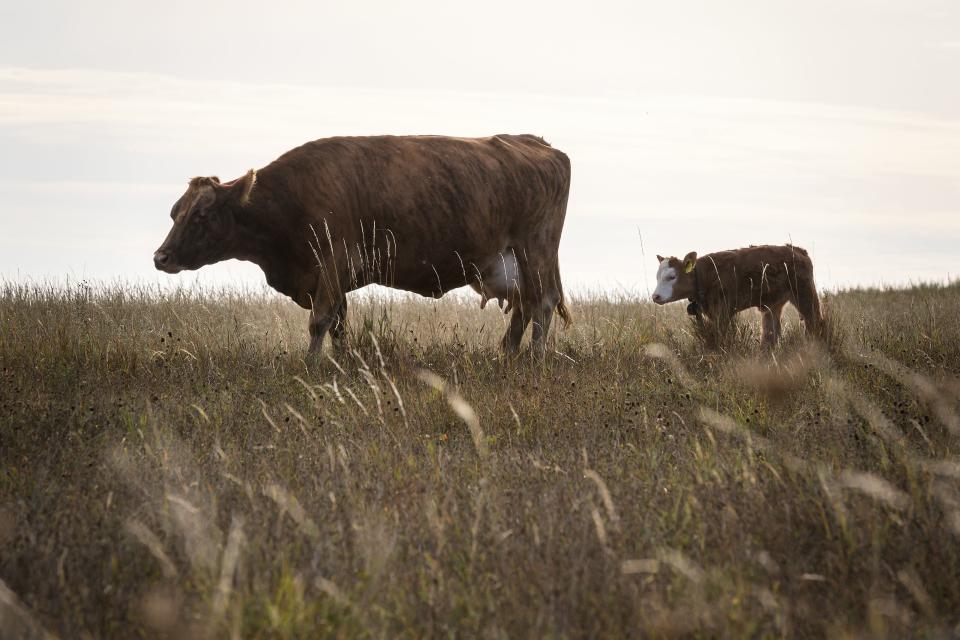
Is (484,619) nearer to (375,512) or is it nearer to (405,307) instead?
(375,512)

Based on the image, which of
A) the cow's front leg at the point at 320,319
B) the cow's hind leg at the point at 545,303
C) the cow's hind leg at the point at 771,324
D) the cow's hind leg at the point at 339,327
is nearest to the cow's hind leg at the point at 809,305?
the cow's hind leg at the point at 771,324

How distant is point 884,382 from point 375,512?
4.41 m

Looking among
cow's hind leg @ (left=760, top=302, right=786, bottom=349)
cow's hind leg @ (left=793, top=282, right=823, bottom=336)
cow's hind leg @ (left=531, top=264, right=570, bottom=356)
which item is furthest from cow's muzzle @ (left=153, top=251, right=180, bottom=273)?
cow's hind leg @ (left=793, top=282, right=823, bottom=336)

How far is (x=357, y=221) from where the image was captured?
8234 mm

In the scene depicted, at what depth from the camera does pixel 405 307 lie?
14.7 metres

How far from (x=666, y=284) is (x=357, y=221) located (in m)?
3.72

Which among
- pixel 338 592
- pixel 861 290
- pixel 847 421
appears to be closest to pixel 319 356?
pixel 847 421

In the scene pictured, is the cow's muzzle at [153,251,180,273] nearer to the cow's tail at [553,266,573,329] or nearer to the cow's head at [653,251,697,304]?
the cow's tail at [553,266,573,329]

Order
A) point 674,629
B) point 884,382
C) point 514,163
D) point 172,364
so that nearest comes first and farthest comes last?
point 674,629, point 884,382, point 172,364, point 514,163

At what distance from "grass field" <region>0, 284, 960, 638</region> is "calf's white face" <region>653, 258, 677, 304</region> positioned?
2434mm

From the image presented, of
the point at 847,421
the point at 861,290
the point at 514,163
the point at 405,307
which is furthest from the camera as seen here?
the point at 861,290

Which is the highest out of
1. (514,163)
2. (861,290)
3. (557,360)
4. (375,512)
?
(514,163)

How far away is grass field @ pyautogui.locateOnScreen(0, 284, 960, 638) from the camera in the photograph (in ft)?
10.6

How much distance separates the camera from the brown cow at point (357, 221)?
320 inches
